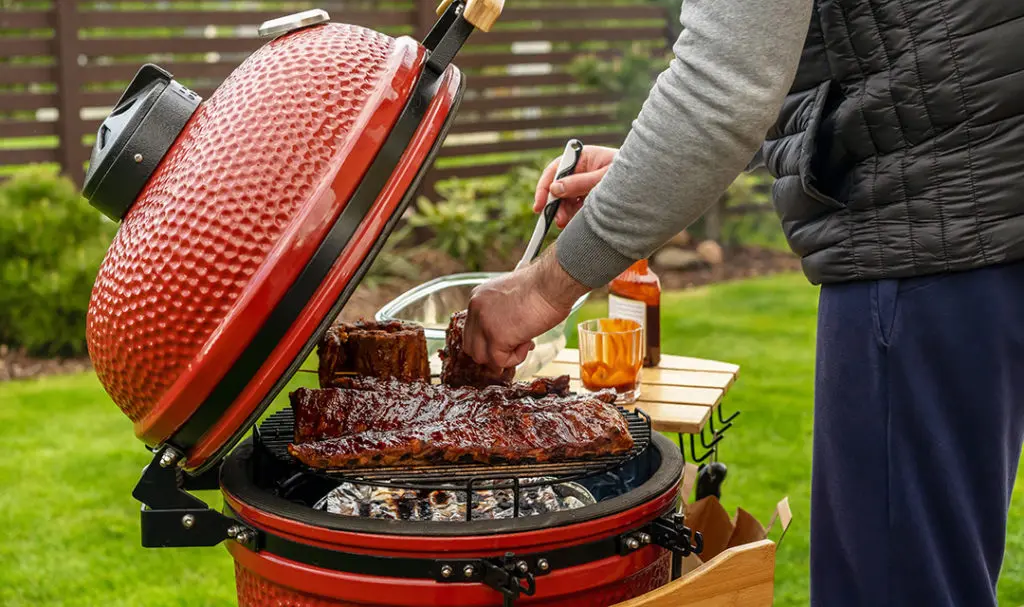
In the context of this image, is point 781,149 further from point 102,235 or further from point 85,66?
point 85,66

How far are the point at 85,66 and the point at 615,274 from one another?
20.4 ft

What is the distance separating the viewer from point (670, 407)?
2.84m

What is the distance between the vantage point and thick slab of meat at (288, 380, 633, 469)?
1956mm

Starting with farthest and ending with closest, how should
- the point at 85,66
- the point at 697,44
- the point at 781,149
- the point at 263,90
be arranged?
the point at 85,66
the point at 781,149
the point at 263,90
the point at 697,44

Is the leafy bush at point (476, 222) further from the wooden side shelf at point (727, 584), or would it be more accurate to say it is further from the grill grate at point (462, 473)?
the wooden side shelf at point (727, 584)

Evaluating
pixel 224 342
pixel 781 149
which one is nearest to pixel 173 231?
pixel 224 342

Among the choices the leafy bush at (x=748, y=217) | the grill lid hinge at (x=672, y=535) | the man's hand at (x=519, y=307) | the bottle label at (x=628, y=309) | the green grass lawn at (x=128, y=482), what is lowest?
the green grass lawn at (x=128, y=482)

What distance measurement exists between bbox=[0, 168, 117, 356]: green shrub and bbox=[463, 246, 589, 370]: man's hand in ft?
15.4

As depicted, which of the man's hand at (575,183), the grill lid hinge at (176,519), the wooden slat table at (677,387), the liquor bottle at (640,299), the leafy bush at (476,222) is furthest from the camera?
the leafy bush at (476,222)

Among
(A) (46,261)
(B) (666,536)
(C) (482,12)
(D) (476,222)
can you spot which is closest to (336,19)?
(D) (476,222)

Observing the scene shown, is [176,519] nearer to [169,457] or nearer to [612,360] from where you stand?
[169,457]

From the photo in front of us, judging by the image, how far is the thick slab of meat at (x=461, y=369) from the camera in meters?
2.28

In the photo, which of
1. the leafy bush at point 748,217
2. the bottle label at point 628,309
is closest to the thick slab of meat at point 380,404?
the bottle label at point 628,309

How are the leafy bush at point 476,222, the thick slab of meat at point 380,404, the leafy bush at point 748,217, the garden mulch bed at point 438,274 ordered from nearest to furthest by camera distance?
1. the thick slab of meat at point 380,404
2. the garden mulch bed at point 438,274
3. the leafy bush at point 476,222
4. the leafy bush at point 748,217
